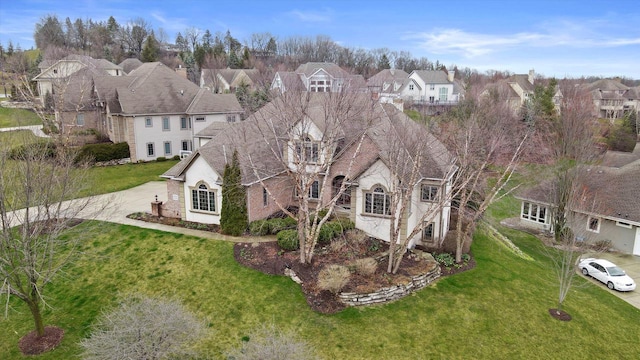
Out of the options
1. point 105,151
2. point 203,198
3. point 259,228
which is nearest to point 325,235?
point 259,228

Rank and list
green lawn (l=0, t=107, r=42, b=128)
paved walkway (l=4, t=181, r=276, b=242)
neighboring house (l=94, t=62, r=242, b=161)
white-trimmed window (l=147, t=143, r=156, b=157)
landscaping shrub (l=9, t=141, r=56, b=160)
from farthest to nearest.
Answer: green lawn (l=0, t=107, r=42, b=128) → white-trimmed window (l=147, t=143, r=156, b=157) → neighboring house (l=94, t=62, r=242, b=161) → paved walkway (l=4, t=181, r=276, b=242) → landscaping shrub (l=9, t=141, r=56, b=160)

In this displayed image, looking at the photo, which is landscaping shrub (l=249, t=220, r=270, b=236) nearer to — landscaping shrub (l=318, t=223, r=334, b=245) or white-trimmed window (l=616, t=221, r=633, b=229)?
landscaping shrub (l=318, t=223, r=334, b=245)

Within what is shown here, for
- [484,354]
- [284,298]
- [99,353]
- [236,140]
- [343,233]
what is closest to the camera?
[99,353]

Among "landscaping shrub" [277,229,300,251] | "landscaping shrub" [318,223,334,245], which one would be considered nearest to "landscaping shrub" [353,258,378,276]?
"landscaping shrub" [318,223,334,245]

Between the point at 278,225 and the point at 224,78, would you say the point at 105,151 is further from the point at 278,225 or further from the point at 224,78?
the point at 224,78

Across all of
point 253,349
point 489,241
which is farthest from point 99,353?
point 489,241

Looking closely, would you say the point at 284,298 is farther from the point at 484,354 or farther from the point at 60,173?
the point at 60,173
